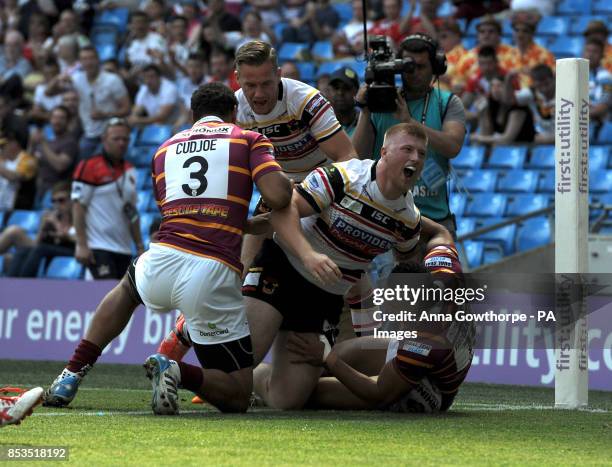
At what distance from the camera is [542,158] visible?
1363cm

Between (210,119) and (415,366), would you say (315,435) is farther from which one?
(210,119)

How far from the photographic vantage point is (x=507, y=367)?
10.6 meters

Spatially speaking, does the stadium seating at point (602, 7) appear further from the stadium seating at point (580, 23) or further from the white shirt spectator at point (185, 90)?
the white shirt spectator at point (185, 90)

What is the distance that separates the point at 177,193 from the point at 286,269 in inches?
37.9

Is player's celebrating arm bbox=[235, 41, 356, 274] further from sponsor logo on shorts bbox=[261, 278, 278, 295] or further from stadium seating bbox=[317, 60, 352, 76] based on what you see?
stadium seating bbox=[317, 60, 352, 76]

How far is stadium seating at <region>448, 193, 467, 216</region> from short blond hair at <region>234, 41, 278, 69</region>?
652 cm

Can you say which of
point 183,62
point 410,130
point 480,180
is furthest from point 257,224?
point 183,62

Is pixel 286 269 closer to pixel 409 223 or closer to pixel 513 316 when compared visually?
pixel 409 223

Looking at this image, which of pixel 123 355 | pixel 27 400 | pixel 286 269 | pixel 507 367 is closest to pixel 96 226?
pixel 123 355

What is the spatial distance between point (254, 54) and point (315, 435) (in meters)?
2.46

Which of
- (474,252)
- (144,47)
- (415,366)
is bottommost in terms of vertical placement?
(415,366)

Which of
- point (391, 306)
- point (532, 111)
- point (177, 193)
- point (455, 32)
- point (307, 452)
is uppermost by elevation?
point (455, 32)

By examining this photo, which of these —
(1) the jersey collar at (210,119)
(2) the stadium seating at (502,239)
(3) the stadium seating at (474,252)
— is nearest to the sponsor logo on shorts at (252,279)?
(1) the jersey collar at (210,119)

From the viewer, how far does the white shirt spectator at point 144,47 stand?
17750mm
